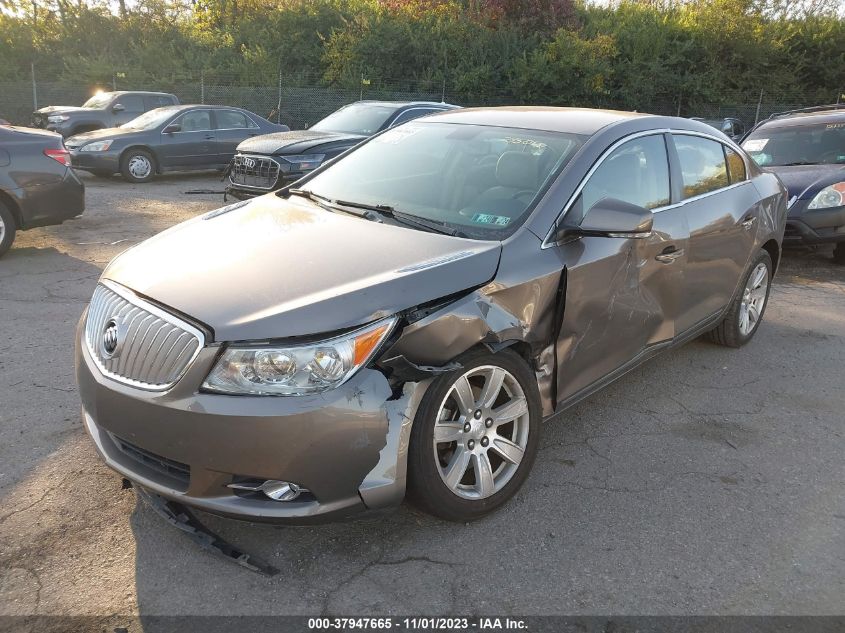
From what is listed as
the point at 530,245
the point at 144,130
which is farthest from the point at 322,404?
the point at 144,130

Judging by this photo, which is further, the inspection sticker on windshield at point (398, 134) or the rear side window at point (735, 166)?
the rear side window at point (735, 166)

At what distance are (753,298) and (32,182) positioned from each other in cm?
680

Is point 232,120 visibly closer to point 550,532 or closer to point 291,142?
point 291,142

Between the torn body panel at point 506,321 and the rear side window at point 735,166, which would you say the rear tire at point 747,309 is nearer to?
the rear side window at point 735,166

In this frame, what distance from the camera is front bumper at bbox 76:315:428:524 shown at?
2389mm

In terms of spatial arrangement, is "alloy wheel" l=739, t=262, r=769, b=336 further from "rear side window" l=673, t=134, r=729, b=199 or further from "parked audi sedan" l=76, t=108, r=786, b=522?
"parked audi sedan" l=76, t=108, r=786, b=522

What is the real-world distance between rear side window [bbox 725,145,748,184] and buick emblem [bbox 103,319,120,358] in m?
3.97

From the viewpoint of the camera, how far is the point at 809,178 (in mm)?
7668

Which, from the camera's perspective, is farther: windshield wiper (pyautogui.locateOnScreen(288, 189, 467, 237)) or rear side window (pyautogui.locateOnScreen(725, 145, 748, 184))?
rear side window (pyautogui.locateOnScreen(725, 145, 748, 184))

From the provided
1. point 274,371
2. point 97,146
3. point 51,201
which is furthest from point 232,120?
point 274,371

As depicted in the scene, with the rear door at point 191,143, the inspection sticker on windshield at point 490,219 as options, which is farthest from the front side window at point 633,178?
the rear door at point 191,143

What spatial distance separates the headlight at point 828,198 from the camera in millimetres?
7379

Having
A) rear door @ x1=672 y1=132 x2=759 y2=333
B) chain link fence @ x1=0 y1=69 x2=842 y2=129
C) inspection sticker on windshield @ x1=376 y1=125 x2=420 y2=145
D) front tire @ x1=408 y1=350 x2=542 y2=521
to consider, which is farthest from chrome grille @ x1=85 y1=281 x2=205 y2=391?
chain link fence @ x1=0 y1=69 x2=842 y2=129

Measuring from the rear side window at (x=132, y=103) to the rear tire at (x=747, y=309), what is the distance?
1546 centimetres
